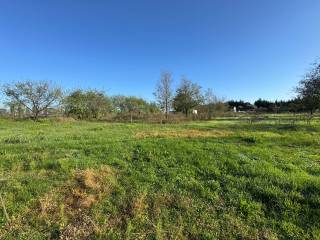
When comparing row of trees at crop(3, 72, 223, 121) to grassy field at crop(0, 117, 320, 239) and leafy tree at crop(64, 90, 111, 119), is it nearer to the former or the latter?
leafy tree at crop(64, 90, 111, 119)

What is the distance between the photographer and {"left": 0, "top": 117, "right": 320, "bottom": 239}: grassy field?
5.15 meters

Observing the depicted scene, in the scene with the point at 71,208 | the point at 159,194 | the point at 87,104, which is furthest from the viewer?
the point at 87,104

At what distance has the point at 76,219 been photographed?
5434 millimetres

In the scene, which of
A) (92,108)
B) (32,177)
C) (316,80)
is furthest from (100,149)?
(92,108)

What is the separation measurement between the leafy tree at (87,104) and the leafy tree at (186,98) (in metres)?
11.7

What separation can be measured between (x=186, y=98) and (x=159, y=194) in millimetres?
40606

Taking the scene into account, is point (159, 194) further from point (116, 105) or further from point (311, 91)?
point (116, 105)

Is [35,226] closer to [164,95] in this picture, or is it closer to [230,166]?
[230,166]

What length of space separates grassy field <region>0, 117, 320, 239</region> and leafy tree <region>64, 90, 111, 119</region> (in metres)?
31.7

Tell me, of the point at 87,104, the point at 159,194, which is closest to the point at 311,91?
the point at 159,194

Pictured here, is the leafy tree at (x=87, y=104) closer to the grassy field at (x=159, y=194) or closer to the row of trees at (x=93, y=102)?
the row of trees at (x=93, y=102)

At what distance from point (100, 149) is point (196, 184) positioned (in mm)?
4147

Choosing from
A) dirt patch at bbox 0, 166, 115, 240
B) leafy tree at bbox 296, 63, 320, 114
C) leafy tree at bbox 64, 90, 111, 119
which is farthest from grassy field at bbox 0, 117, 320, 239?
leafy tree at bbox 64, 90, 111, 119

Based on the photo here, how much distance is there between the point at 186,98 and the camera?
46219mm
